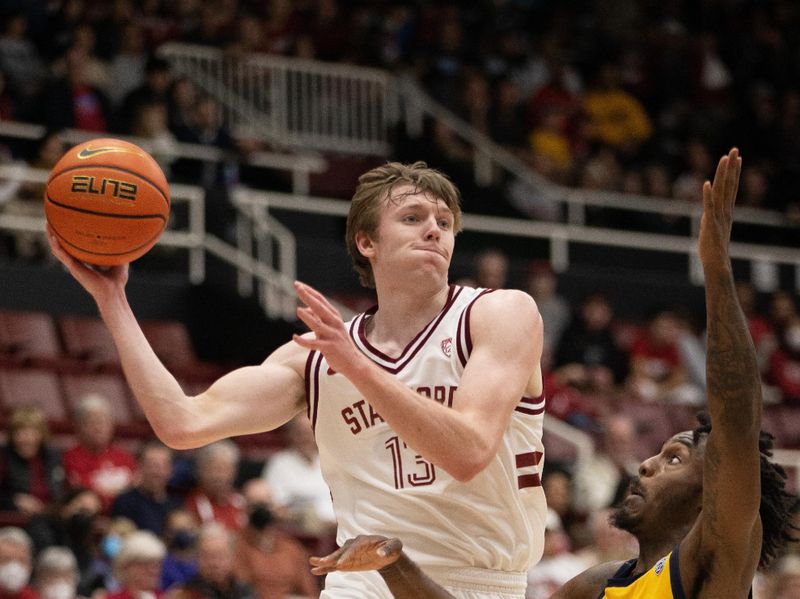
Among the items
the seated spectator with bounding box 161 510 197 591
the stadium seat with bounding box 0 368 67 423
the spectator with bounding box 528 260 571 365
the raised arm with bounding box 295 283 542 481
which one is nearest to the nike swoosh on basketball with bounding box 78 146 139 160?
the raised arm with bounding box 295 283 542 481

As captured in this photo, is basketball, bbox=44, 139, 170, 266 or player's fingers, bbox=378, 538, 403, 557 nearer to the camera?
player's fingers, bbox=378, 538, 403, 557

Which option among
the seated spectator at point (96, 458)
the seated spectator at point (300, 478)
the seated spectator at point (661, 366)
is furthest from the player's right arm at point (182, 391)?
the seated spectator at point (661, 366)

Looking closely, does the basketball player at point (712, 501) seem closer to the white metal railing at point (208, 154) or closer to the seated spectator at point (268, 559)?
the seated spectator at point (268, 559)

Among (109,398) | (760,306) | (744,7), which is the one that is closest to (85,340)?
(109,398)

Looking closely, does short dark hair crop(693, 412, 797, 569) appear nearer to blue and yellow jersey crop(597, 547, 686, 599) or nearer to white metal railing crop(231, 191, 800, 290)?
blue and yellow jersey crop(597, 547, 686, 599)

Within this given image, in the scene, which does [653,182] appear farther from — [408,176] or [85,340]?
[408,176]

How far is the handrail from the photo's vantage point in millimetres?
11648

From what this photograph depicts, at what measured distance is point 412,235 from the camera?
15.5 feet

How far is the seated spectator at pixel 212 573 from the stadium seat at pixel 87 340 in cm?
299

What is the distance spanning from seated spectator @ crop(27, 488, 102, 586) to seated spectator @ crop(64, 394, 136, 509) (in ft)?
1.95

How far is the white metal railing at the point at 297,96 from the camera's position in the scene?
48.6ft

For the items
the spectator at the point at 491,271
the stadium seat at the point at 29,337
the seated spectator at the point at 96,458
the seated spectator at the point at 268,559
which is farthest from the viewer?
the spectator at the point at 491,271

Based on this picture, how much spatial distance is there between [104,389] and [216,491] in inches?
66.8

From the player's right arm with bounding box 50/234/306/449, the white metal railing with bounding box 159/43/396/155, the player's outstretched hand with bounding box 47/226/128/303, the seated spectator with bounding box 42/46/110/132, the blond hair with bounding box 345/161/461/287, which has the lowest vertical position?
the white metal railing with bounding box 159/43/396/155
